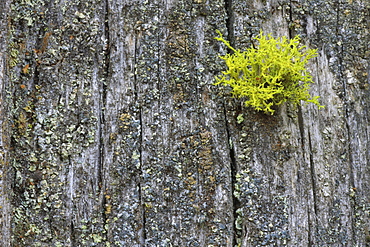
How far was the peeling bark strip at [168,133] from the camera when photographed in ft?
6.75

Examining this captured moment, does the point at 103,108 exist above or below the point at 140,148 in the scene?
above

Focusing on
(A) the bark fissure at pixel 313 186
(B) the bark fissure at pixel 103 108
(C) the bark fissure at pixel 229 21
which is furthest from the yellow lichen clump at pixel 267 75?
(B) the bark fissure at pixel 103 108

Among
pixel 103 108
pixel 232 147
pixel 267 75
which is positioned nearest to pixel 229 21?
pixel 267 75

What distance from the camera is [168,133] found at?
2.13 m

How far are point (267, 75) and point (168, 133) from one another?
24.0 inches

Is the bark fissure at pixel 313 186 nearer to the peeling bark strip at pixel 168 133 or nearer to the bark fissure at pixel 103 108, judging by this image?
the peeling bark strip at pixel 168 133

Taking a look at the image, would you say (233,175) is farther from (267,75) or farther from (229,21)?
(229,21)

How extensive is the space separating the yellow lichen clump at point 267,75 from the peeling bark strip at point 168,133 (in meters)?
0.12

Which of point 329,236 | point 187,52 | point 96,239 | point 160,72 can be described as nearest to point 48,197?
point 96,239

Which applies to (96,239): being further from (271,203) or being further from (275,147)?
(275,147)

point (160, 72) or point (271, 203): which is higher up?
point (160, 72)

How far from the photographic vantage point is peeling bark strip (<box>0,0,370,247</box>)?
2057 mm

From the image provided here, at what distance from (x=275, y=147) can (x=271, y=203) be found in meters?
0.30

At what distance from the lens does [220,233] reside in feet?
6.75
